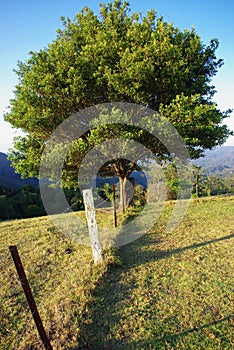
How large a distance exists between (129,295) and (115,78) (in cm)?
966

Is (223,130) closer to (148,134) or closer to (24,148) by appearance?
(148,134)

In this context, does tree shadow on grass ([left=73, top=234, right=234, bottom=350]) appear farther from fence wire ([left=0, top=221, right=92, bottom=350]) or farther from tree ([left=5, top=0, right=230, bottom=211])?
tree ([left=5, top=0, right=230, bottom=211])

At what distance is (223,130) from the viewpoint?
1317cm

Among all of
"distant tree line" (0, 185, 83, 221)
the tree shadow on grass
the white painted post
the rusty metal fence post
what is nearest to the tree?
the white painted post

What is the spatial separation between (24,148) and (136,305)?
38.9 feet

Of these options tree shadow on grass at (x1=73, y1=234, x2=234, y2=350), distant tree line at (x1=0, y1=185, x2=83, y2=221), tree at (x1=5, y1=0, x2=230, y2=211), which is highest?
tree at (x1=5, y1=0, x2=230, y2=211)

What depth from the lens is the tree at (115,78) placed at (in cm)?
1108

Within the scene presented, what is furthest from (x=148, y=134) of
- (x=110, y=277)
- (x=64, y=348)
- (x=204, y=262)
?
(x=64, y=348)

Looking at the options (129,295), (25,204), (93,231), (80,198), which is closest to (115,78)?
(93,231)

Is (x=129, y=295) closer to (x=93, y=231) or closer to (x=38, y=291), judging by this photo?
(x=93, y=231)

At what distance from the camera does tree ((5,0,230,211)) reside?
36.3 ft

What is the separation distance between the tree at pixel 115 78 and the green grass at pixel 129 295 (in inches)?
219

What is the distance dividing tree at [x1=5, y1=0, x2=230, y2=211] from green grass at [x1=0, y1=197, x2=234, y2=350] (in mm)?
5573

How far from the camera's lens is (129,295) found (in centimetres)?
602
